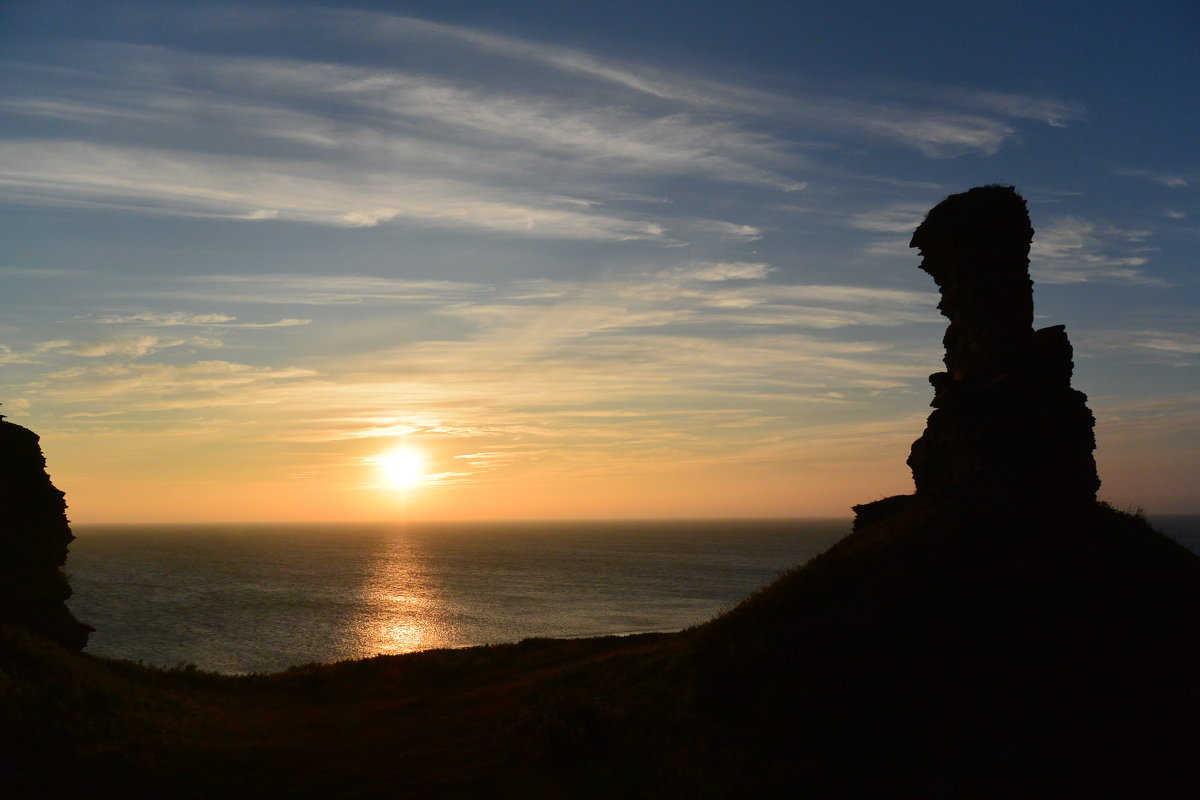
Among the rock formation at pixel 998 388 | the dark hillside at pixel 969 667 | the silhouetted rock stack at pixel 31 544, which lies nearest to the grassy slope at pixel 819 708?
the dark hillside at pixel 969 667

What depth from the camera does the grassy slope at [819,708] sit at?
16.8 metres

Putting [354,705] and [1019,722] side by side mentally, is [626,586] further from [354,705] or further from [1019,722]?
[1019,722]

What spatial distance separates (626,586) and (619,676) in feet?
303

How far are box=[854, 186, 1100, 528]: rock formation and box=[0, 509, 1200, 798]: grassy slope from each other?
57.2 inches

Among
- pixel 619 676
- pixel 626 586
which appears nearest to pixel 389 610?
pixel 626 586

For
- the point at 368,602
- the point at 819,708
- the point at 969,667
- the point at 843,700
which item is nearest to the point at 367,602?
the point at 368,602

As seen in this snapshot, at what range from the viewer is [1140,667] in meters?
19.6

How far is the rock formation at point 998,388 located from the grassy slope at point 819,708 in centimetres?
145

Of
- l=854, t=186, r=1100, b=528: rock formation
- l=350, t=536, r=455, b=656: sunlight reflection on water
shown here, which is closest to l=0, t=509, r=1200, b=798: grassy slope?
l=854, t=186, r=1100, b=528: rock formation

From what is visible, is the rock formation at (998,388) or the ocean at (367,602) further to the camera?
the ocean at (367,602)

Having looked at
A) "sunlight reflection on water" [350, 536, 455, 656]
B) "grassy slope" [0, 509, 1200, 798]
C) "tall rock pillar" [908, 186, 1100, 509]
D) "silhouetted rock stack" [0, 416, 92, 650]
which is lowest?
"sunlight reflection on water" [350, 536, 455, 656]

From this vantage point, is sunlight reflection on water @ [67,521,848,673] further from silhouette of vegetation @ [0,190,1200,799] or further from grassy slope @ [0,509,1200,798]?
grassy slope @ [0,509,1200,798]

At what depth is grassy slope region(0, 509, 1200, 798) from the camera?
16750 mm

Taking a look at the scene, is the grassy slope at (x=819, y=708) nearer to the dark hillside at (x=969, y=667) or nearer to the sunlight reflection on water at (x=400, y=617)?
the dark hillside at (x=969, y=667)
